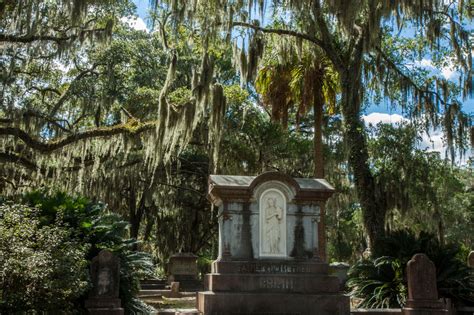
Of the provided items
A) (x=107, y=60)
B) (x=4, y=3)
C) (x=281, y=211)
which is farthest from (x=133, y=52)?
(x=281, y=211)

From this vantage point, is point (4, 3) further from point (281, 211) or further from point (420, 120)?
point (420, 120)

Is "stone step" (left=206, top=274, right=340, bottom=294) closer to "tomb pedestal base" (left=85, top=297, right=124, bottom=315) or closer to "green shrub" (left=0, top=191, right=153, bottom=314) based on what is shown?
"green shrub" (left=0, top=191, right=153, bottom=314)

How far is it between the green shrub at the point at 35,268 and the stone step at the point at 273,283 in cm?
280

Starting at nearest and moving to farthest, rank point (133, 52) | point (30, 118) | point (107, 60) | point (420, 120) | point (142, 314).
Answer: point (142, 314) → point (30, 118) → point (420, 120) → point (107, 60) → point (133, 52)

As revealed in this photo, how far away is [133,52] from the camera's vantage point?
76.8ft

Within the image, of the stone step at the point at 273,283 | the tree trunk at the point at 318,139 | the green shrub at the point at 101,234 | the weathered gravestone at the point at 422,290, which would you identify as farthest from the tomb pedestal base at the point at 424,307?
the tree trunk at the point at 318,139

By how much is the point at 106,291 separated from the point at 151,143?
7.72 metres

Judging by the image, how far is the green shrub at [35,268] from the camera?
726 centimetres

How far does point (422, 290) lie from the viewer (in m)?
9.34

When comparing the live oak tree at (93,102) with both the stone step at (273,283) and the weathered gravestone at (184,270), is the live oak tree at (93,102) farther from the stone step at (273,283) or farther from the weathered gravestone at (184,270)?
the stone step at (273,283)

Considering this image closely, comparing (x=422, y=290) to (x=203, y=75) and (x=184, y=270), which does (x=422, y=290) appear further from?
(x=184, y=270)

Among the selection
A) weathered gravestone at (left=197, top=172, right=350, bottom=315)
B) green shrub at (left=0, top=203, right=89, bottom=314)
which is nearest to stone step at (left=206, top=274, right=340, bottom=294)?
weathered gravestone at (left=197, top=172, right=350, bottom=315)

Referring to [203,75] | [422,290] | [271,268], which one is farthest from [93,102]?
[422,290]

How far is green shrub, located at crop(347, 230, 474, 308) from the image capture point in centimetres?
1050
